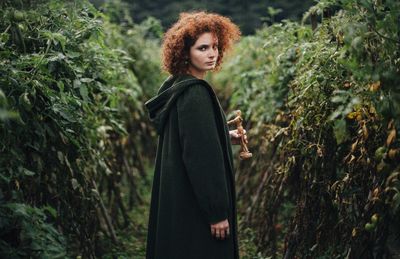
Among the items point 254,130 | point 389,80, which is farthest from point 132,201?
point 389,80

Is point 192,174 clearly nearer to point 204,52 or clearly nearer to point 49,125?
point 204,52

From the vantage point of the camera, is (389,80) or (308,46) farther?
(308,46)

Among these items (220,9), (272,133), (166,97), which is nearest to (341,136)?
(166,97)

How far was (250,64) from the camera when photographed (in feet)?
18.3

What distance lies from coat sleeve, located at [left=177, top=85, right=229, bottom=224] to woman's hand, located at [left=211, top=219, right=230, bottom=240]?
24mm

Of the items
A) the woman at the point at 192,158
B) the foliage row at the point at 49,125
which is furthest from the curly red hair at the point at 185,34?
the foliage row at the point at 49,125

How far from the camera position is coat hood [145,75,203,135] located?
2473 millimetres

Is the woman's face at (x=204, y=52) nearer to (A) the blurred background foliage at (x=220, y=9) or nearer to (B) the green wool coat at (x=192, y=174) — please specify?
(B) the green wool coat at (x=192, y=174)

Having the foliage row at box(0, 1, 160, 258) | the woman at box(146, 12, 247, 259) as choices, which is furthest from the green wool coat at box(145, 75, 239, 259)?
the foliage row at box(0, 1, 160, 258)

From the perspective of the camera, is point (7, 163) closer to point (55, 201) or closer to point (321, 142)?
point (55, 201)

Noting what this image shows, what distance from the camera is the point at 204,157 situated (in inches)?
94.0

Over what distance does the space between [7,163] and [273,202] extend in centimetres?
183

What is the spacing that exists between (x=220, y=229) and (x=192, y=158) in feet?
1.11

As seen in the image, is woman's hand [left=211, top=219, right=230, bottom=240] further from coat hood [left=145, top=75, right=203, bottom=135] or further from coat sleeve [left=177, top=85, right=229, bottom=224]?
coat hood [left=145, top=75, right=203, bottom=135]
